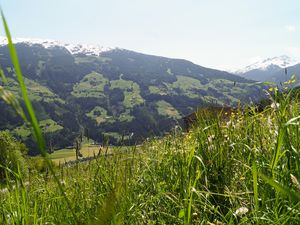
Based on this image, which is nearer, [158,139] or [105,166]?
[105,166]

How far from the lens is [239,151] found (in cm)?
405

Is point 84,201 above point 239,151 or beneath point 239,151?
beneath

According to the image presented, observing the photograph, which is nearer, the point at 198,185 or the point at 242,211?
the point at 242,211

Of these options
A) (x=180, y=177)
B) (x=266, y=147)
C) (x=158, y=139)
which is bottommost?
(x=158, y=139)

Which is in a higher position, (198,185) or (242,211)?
(242,211)

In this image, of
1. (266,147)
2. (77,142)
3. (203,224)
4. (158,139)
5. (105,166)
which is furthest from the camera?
(158,139)

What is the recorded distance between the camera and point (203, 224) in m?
3.07

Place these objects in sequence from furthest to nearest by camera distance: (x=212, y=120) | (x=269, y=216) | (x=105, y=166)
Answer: (x=212, y=120) < (x=105, y=166) < (x=269, y=216)

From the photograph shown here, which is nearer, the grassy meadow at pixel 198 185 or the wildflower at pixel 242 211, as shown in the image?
the wildflower at pixel 242 211

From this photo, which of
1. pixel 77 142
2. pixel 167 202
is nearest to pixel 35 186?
pixel 77 142

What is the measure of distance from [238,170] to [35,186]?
295 centimetres

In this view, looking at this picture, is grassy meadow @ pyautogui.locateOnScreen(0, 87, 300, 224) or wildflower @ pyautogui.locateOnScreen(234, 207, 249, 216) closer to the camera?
wildflower @ pyautogui.locateOnScreen(234, 207, 249, 216)

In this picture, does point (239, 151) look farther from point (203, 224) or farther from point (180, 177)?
point (203, 224)

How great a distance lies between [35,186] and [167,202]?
2.38 m
